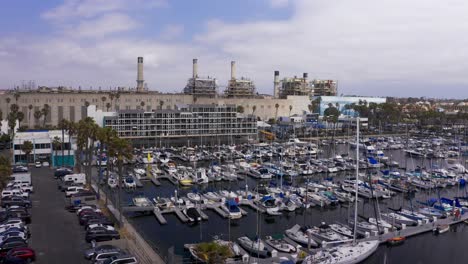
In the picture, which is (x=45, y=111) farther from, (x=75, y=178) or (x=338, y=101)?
(x=338, y=101)

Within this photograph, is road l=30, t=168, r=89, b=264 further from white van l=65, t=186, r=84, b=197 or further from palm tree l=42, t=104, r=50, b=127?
palm tree l=42, t=104, r=50, b=127

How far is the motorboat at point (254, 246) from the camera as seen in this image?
61.8 feet

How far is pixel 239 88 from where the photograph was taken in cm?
8506

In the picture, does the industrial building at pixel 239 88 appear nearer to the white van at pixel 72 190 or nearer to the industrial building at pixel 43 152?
the industrial building at pixel 43 152

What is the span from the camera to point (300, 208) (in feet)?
89.5

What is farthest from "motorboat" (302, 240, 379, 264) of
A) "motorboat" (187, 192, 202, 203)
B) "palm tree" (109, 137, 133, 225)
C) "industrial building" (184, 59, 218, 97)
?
"industrial building" (184, 59, 218, 97)

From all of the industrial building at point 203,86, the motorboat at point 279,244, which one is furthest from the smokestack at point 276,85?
the motorboat at point 279,244

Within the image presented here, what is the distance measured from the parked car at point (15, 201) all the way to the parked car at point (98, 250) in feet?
30.5

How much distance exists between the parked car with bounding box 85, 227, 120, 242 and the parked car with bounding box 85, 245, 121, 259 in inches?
51.9

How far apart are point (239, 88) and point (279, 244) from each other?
6696 centimetres

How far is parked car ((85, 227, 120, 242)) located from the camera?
1827 centimetres

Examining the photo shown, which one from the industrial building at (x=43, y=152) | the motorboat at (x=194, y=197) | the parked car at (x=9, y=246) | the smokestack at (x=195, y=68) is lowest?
the motorboat at (x=194, y=197)

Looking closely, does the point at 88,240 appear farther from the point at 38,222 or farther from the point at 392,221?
the point at 392,221

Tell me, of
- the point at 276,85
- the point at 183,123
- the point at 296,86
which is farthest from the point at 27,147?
the point at 296,86
